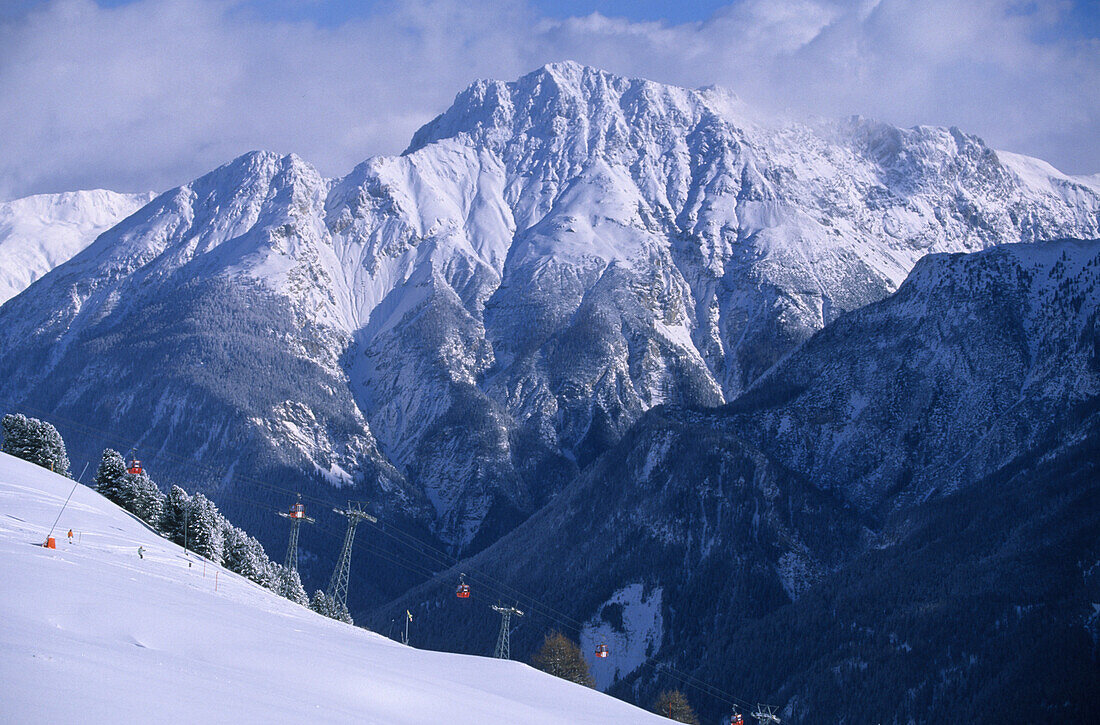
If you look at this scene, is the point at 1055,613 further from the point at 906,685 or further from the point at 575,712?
the point at 575,712

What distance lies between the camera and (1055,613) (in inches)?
5625

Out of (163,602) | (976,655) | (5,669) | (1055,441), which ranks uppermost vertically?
(1055,441)

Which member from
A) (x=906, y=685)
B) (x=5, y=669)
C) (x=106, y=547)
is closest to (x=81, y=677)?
(x=5, y=669)

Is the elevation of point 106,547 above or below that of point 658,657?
below

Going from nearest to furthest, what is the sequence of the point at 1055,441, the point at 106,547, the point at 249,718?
the point at 249,718
the point at 106,547
the point at 1055,441

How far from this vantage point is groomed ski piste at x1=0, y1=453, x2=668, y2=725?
30312 mm

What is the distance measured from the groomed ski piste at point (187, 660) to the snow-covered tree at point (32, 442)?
1752 inches

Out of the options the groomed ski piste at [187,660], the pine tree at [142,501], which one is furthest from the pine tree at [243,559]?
the groomed ski piste at [187,660]

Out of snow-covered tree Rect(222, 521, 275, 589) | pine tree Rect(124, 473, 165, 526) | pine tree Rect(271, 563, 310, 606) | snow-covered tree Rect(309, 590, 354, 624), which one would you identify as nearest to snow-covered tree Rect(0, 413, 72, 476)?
pine tree Rect(124, 473, 165, 526)

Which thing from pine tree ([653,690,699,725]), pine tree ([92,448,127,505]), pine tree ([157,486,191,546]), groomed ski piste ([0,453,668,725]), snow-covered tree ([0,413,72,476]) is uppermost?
snow-covered tree ([0,413,72,476])

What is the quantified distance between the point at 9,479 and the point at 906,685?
4278 inches

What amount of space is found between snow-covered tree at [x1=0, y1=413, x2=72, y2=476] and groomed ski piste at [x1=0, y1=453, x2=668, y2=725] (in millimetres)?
44506

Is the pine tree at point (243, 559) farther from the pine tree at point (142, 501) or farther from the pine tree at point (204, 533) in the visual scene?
the pine tree at point (142, 501)

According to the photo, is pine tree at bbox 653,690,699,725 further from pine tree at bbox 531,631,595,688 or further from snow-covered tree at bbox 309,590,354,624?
snow-covered tree at bbox 309,590,354,624
